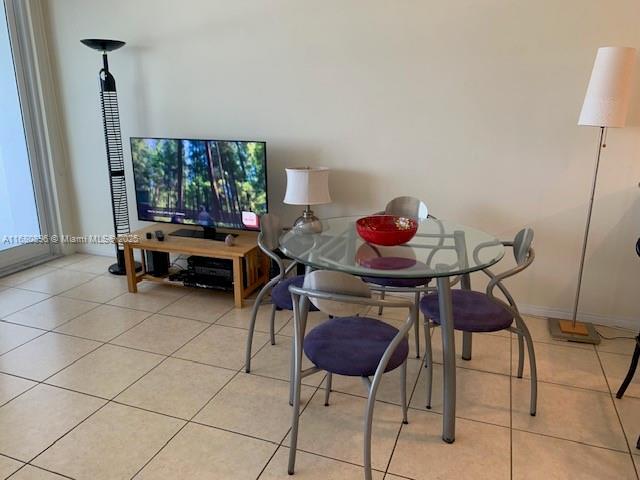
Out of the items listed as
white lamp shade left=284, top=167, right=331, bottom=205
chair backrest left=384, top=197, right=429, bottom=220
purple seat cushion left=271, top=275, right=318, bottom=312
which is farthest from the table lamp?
purple seat cushion left=271, top=275, right=318, bottom=312

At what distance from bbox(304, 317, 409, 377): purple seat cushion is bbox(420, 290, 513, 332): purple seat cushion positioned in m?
0.34

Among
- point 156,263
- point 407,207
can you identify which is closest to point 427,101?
point 407,207

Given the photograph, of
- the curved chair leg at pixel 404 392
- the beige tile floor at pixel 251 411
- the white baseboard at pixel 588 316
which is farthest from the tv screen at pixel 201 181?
the white baseboard at pixel 588 316

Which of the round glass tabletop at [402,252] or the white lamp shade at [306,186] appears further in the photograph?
the white lamp shade at [306,186]

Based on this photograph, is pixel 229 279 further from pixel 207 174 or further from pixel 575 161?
pixel 575 161

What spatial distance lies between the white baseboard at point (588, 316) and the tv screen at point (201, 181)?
194 centimetres

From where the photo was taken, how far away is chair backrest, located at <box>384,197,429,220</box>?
2.94 m

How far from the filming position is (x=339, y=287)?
1.68 m

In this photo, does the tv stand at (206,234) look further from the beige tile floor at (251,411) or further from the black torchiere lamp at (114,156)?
the beige tile floor at (251,411)

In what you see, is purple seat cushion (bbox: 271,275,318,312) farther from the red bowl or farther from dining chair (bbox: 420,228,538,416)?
dining chair (bbox: 420,228,538,416)

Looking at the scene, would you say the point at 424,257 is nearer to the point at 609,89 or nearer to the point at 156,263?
the point at 609,89

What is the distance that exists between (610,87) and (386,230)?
1.35 m

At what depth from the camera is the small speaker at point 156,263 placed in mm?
3717

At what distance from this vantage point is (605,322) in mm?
3078
